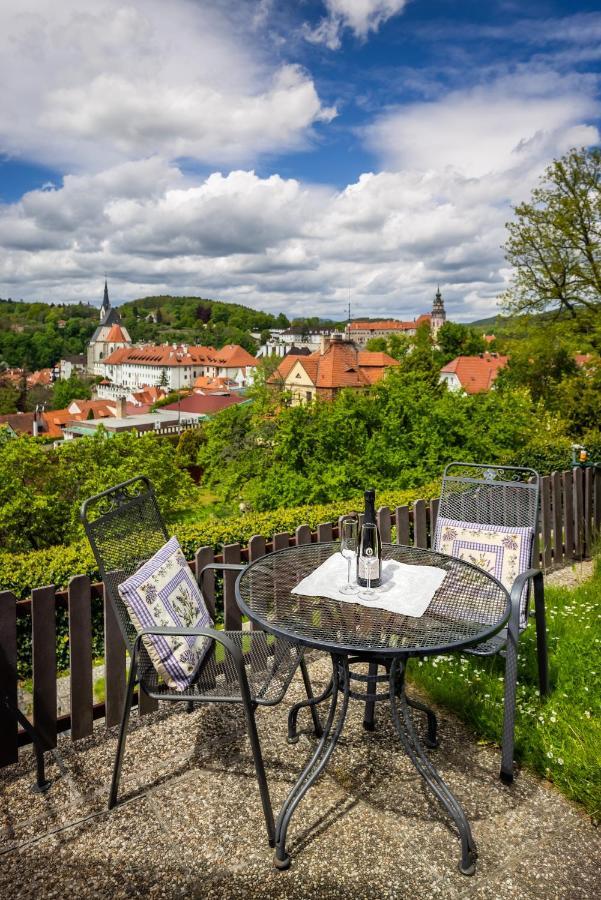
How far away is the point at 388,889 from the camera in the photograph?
6.13 feet

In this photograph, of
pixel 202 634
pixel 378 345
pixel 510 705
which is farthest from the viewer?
pixel 378 345

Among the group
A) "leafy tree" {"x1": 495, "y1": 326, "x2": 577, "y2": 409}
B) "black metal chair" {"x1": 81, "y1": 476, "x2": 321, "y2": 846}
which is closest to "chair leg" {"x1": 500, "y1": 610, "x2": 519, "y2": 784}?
"black metal chair" {"x1": 81, "y1": 476, "x2": 321, "y2": 846}

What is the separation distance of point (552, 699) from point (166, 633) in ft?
6.76

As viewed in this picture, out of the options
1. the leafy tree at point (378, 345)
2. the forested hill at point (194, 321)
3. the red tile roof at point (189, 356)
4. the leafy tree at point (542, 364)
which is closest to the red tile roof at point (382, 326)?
the forested hill at point (194, 321)

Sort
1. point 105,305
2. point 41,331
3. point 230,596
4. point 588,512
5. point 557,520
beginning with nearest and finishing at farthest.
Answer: point 230,596 < point 557,520 < point 588,512 < point 41,331 < point 105,305

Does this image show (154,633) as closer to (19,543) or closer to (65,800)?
(65,800)

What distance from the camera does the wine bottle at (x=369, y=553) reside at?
245 centimetres

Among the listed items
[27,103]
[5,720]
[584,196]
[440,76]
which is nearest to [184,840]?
[5,720]

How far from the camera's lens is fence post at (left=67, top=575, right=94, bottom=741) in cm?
267

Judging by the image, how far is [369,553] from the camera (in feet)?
8.10

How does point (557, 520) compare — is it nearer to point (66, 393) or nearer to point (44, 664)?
point (44, 664)

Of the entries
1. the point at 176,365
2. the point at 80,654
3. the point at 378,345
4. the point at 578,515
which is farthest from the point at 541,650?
the point at 176,365

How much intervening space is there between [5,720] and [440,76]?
39.2ft

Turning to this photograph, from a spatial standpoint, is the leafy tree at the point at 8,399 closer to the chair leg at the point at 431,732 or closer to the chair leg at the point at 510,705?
the chair leg at the point at 431,732
